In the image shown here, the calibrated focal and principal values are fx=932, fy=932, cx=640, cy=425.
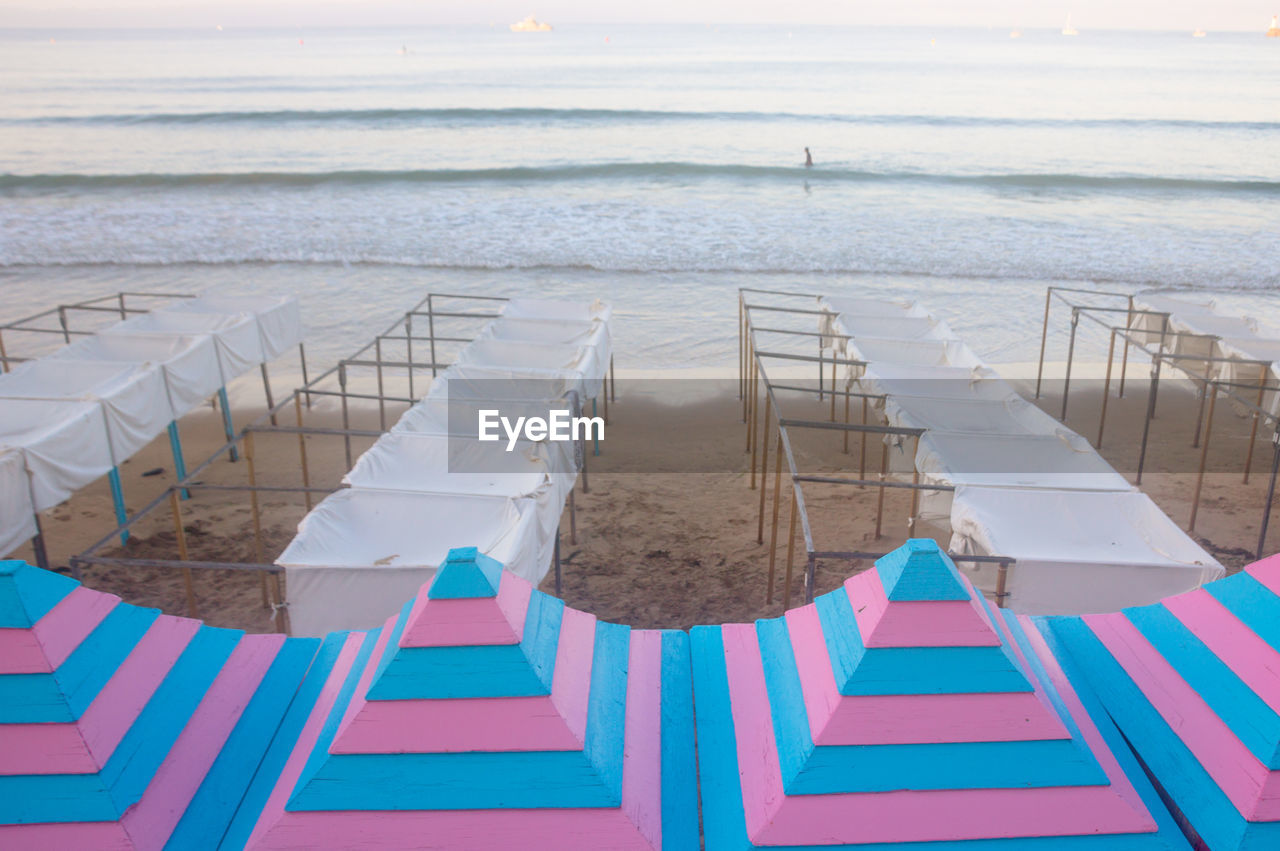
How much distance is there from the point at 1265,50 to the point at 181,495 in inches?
6268

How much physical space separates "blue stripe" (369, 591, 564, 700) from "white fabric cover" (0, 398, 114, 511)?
747 cm

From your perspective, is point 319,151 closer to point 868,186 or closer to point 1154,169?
point 868,186

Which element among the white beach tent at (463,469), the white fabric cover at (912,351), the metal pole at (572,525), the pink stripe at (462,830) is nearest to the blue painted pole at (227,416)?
the white beach tent at (463,469)

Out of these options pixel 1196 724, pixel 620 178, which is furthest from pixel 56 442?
pixel 620 178

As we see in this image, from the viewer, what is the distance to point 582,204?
36.8m

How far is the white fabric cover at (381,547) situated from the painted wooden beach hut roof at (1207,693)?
15.0 feet

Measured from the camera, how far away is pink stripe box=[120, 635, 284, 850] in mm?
3699

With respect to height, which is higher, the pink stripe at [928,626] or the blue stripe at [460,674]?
the pink stripe at [928,626]

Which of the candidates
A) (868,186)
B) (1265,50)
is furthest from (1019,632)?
(1265,50)

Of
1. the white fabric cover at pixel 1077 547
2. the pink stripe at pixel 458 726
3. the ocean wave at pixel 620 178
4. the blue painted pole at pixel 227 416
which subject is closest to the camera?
the pink stripe at pixel 458 726

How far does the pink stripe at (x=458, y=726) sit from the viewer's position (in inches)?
143

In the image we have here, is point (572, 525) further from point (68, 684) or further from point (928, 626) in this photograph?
point (928, 626)

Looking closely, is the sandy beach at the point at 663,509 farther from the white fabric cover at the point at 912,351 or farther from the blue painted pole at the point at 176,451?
the white fabric cover at the point at 912,351

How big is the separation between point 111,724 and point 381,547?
4.58 m
